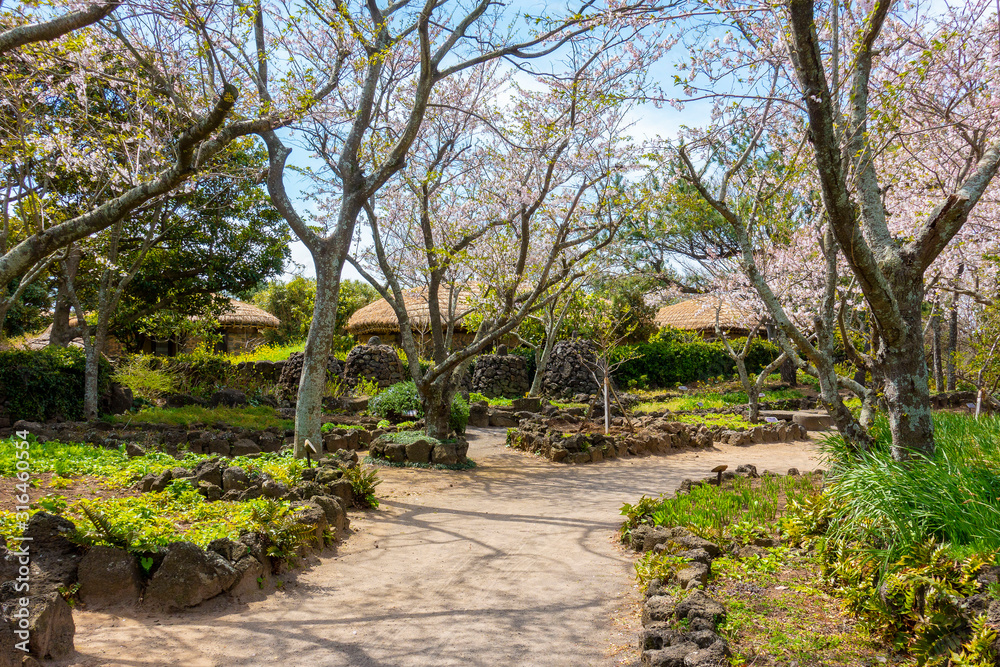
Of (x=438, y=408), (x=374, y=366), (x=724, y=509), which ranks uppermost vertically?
(x=374, y=366)

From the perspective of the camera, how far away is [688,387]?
21344mm

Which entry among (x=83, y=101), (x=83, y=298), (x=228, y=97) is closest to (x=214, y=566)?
(x=228, y=97)

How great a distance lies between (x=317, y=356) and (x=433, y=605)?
4.17 metres

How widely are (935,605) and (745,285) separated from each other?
13.1 meters

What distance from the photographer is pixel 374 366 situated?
17438 mm

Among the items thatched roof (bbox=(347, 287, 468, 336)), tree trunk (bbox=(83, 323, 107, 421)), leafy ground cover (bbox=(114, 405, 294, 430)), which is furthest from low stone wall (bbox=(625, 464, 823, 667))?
thatched roof (bbox=(347, 287, 468, 336))

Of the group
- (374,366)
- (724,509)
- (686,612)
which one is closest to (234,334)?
(374,366)

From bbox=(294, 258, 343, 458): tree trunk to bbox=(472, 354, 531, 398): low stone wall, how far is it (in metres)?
11.3

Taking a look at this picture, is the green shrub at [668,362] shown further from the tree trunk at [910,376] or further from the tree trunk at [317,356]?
the tree trunk at [910,376]

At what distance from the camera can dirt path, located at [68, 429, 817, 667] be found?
3.30 m

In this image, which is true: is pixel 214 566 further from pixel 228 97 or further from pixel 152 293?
pixel 152 293

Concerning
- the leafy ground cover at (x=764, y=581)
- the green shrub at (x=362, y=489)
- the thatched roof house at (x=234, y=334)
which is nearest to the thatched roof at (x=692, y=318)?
the leafy ground cover at (x=764, y=581)

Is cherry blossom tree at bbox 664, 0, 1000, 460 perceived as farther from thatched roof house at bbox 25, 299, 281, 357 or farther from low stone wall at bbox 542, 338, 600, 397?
thatched roof house at bbox 25, 299, 281, 357

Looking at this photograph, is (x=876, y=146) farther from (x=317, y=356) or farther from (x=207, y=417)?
(x=207, y=417)
